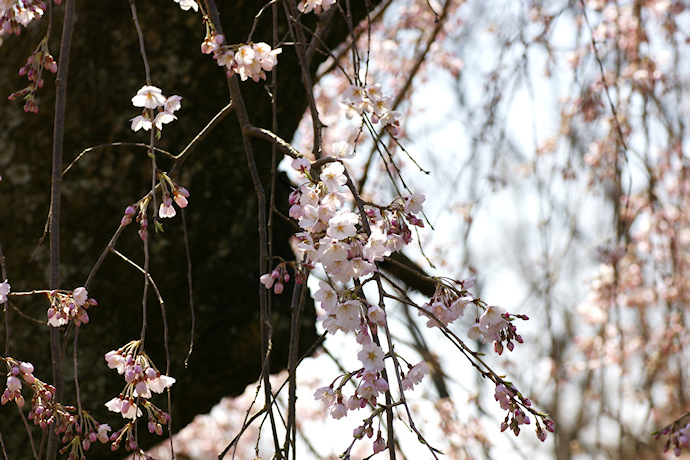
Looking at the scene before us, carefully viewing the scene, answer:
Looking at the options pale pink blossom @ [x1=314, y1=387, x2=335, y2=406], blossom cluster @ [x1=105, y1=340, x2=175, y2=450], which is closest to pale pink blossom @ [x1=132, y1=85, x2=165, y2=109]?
blossom cluster @ [x1=105, y1=340, x2=175, y2=450]

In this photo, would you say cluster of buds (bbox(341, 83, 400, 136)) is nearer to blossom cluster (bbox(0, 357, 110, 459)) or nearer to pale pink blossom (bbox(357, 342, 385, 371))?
pale pink blossom (bbox(357, 342, 385, 371))

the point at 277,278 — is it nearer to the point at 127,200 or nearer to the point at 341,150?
the point at 341,150

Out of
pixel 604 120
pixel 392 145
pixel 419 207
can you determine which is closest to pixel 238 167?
pixel 419 207

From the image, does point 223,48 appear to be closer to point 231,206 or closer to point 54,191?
point 54,191

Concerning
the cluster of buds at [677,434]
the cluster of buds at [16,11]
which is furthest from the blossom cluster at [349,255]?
the cluster of buds at [677,434]

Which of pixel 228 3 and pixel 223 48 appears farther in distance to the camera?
pixel 228 3

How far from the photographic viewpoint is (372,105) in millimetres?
1059

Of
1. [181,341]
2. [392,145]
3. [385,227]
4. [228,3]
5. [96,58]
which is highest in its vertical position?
[392,145]

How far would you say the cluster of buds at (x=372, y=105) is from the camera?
1.05 m

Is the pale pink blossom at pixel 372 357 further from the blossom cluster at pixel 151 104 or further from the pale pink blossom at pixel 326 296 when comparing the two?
the blossom cluster at pixel 151 104

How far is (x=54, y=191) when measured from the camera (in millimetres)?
1038

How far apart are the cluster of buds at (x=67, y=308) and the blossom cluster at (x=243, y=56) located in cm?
41

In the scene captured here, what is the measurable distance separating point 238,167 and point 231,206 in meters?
0.11

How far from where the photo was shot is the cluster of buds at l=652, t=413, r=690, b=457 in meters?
1.38
